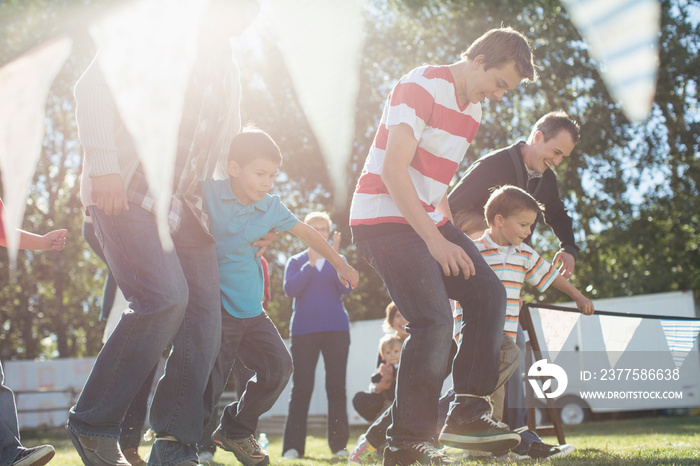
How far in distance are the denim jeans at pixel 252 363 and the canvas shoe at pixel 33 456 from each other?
820 mm

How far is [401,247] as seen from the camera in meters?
2.94

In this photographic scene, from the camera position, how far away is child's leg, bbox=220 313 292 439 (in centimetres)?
334

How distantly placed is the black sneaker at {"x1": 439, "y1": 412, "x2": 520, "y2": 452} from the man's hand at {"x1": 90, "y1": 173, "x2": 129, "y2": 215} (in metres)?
1.59

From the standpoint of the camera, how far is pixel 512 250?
3.85m

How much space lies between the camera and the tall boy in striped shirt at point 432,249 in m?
2.85

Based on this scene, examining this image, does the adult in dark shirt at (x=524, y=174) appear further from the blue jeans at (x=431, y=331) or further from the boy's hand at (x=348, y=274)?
the blue jeans at (x=431, y=331)

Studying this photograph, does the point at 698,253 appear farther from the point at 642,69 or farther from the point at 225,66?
the point at 225,66

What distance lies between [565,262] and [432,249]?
6.28 ft

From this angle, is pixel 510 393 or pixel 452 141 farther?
pixel 510 393

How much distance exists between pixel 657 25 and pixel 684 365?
49.1ft

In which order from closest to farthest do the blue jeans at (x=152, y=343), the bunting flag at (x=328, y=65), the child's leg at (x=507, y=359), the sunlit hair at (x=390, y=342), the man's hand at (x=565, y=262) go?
the blue jeans at (x=152, y=343), the child's leg at (x=507, y=359), the man's hand at (x=565, y=262), the sunlit hair at (x=390, y=342), the bunting flag at (x=328, y=65)

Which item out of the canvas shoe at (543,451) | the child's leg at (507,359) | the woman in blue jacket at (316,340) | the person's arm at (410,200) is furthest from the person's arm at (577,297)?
the woman in blue jacket at (316,340)

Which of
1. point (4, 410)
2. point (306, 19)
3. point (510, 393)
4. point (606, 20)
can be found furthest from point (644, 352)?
point (306, 19)

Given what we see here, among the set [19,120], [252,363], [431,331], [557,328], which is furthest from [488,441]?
[19,120]
